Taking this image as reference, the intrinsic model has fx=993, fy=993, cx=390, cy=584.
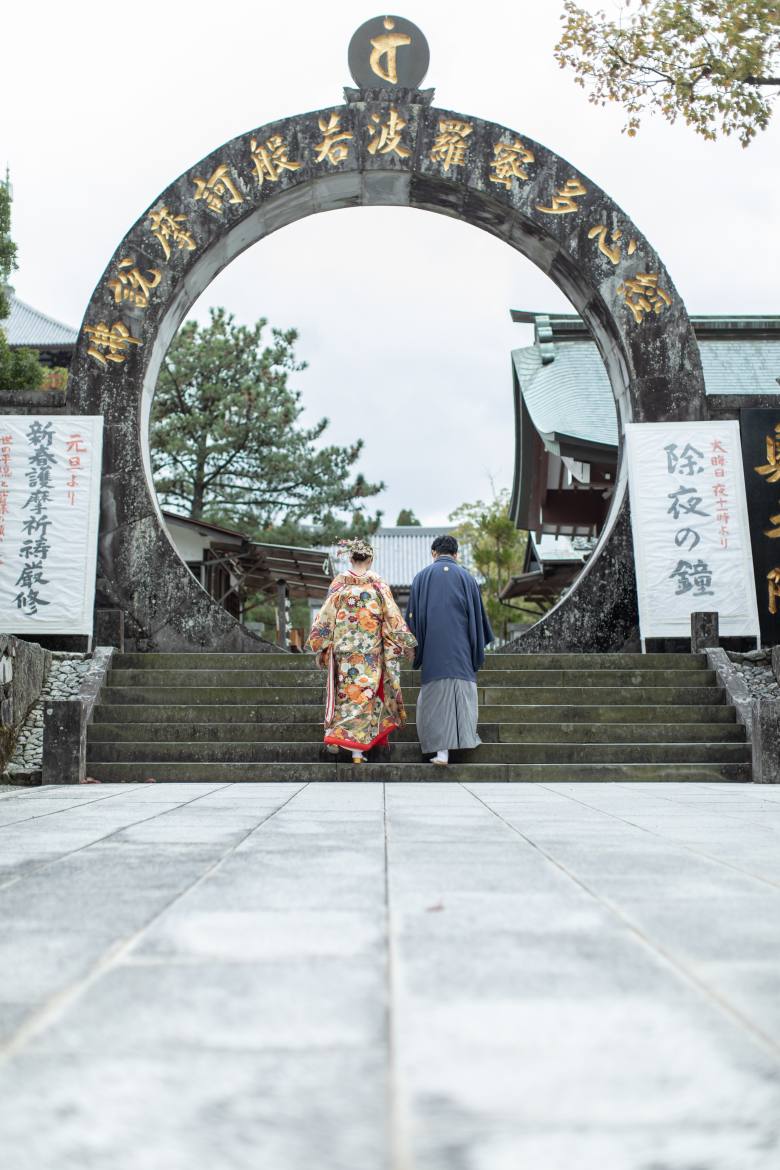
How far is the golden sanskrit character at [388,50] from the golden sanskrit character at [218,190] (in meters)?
2.13

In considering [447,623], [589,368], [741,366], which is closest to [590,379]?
[589,368]

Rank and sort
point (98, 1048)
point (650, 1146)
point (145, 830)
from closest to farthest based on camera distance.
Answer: point (650, 1146), point (98, 1048), point (145, 830)

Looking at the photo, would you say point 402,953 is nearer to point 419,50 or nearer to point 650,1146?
point 650,1146

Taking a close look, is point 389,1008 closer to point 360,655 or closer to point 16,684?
point 360,655

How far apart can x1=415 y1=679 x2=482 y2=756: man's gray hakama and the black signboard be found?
159 inches

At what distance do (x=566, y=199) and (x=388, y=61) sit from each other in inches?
103

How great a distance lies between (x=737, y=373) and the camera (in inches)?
622

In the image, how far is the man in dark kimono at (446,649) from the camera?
721 cm

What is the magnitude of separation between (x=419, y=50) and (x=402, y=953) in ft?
38.1

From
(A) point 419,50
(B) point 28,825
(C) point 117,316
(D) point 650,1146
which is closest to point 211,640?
(C) point 117,316

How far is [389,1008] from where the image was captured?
1.64m

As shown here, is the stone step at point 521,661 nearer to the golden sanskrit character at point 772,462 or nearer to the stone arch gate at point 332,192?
the stone arch gate at point 332,192

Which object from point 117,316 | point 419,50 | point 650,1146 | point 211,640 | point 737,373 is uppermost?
point 419,50

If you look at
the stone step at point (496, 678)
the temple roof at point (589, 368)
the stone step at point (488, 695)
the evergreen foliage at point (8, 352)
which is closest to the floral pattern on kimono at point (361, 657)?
the stone step at point (488, 695)
